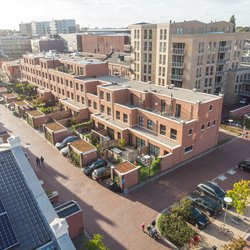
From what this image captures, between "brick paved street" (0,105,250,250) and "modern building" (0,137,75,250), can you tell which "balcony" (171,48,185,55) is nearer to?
"brick paved street" (0,105,250,250)

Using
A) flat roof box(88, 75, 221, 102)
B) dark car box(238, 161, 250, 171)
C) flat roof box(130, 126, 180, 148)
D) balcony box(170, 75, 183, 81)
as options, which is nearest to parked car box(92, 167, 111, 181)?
flat roof box(130, 126, 180, 148)

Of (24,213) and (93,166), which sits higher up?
(24,213)

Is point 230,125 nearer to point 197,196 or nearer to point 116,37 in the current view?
point 197,196

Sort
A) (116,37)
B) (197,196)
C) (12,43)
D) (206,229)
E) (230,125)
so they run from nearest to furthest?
(206,229), (197,196), (230,125), (116,37), (12,43)

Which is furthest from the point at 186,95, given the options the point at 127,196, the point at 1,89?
the point at 1,89

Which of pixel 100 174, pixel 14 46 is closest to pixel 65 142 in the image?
pixel 100 174

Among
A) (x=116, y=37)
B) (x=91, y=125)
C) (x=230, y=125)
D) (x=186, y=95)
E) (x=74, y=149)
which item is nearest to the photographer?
(x=74, y=149)

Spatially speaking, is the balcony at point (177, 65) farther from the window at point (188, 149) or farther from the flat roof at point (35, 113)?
the flat roof at point (35, 113)

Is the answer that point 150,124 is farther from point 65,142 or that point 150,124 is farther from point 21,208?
point 21,208
